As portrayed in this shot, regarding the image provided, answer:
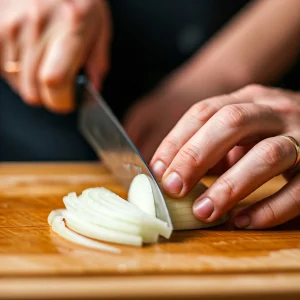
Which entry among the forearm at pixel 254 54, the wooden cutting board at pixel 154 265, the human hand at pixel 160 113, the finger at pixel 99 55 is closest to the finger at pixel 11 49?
the finger at pixel 99 55

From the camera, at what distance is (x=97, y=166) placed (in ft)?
5.50

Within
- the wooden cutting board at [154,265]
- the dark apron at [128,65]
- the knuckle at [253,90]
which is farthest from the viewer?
the dark apron at [128,65]

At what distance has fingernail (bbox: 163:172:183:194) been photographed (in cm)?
95

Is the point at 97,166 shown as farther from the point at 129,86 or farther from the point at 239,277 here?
the point at 239,277

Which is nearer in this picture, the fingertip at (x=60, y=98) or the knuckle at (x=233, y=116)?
the knuckle at (x=233, y=116)

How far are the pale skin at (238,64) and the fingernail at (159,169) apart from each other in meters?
0.74

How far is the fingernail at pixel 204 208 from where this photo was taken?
941 millimetres

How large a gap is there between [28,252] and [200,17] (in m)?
1.60

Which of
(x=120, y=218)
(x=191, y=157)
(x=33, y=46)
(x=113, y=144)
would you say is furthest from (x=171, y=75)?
(x=120, y=218)

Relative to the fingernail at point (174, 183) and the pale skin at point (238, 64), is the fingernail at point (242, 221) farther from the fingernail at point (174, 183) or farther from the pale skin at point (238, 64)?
the pale skin at point (238, 64)

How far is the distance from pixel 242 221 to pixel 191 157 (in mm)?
159

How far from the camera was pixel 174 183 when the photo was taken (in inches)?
37.3

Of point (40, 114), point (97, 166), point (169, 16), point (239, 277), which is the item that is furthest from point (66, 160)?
point (239, 277)

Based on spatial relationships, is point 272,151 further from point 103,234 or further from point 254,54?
point 254,54
